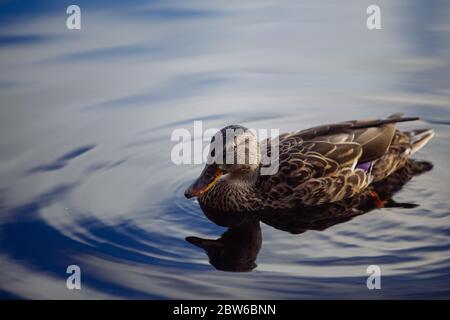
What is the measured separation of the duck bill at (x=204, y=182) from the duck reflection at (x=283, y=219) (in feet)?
0.85

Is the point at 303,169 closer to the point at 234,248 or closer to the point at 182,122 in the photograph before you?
the point at 234,248

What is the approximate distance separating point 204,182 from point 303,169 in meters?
0.98

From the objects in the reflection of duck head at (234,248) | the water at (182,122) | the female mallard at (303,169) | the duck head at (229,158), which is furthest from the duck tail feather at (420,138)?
the reflection of duck head at (234,248)

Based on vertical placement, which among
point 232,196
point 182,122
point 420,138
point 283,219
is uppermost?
point 182,122

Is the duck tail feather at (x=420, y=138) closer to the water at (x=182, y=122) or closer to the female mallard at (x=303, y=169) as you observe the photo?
the water at (x=182, y=122)

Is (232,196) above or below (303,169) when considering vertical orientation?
below

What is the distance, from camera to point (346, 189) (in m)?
7.70

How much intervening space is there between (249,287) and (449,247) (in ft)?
5.68

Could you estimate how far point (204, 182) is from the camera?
7410 mm

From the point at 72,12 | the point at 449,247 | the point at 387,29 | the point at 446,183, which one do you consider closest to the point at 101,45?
the point at 72,12

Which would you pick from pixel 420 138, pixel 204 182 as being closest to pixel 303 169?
pixel 204 182

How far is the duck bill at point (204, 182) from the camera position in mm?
7324

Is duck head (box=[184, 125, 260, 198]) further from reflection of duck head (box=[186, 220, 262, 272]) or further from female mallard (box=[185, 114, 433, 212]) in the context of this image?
reflection of duck head (box=[186, 220, 262, 272])
